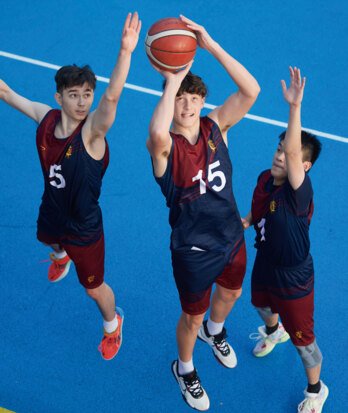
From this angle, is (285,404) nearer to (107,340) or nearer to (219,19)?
(107,340)

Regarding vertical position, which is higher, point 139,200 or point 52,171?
point 52,171

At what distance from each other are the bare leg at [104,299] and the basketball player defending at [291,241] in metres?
1.21

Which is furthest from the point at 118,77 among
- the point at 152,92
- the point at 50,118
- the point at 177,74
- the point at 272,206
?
the point at 152,92

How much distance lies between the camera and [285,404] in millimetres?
4988

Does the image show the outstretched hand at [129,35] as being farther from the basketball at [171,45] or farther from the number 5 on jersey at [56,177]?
the number 5 on jersey at [56,177]

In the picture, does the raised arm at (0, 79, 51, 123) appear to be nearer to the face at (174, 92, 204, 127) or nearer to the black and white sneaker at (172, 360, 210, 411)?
the face at (174, 92, 204, 127)

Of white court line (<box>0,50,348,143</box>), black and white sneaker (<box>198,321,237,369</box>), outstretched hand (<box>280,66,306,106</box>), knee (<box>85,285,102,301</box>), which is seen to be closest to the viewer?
outstretched hand (<box>280,66,306,106</box>)

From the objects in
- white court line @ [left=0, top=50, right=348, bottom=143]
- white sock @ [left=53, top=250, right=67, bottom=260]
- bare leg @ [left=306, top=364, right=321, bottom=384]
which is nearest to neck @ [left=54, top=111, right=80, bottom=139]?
white sock @ [left=53, top=250, right=67, bottom=260]

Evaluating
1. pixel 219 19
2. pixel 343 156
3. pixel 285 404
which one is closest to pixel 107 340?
pixel 285 404

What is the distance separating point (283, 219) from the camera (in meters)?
4.34

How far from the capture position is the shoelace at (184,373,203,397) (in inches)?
194

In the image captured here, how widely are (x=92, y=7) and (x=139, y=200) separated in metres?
4.24

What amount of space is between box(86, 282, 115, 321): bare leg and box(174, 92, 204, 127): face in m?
1.66

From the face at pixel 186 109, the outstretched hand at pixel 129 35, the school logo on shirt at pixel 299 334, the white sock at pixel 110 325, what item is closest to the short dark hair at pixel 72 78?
the outstretched hand at pixel 129 35
